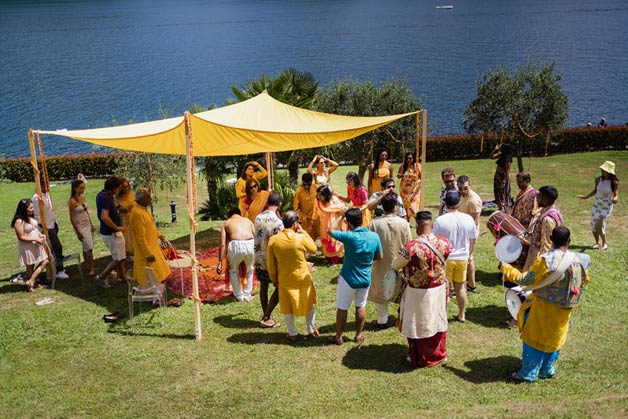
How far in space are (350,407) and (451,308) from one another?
296cm

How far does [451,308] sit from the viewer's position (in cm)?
823

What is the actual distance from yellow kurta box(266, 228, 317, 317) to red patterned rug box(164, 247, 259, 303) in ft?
5.73

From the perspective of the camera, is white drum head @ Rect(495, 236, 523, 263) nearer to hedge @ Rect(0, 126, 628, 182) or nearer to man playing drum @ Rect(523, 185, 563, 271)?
man playing drum @ Rect(523, 185, 563, 271)

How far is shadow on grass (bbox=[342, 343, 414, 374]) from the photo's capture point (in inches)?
260

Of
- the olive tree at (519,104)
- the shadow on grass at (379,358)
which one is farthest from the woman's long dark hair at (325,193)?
the olive tree at (519,104)

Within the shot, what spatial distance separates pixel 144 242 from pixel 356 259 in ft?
10.7

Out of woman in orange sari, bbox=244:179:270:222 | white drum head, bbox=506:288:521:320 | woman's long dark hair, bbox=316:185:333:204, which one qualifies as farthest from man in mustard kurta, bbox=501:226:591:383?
woman in orange sari, bbox=244:179:270:222

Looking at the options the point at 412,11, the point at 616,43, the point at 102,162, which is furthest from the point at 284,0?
the point at 102,162

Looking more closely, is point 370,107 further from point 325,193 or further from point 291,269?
point 291,269

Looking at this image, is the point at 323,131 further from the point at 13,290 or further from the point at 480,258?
the point at 13,290

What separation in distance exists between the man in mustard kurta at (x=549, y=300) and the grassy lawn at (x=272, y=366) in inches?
10.9

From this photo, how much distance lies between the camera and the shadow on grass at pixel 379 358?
21.7ft

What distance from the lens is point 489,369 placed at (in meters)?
6.50

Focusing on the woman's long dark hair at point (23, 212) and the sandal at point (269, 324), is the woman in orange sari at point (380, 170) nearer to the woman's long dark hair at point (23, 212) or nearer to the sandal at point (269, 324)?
the sandal at point (269, 324)
